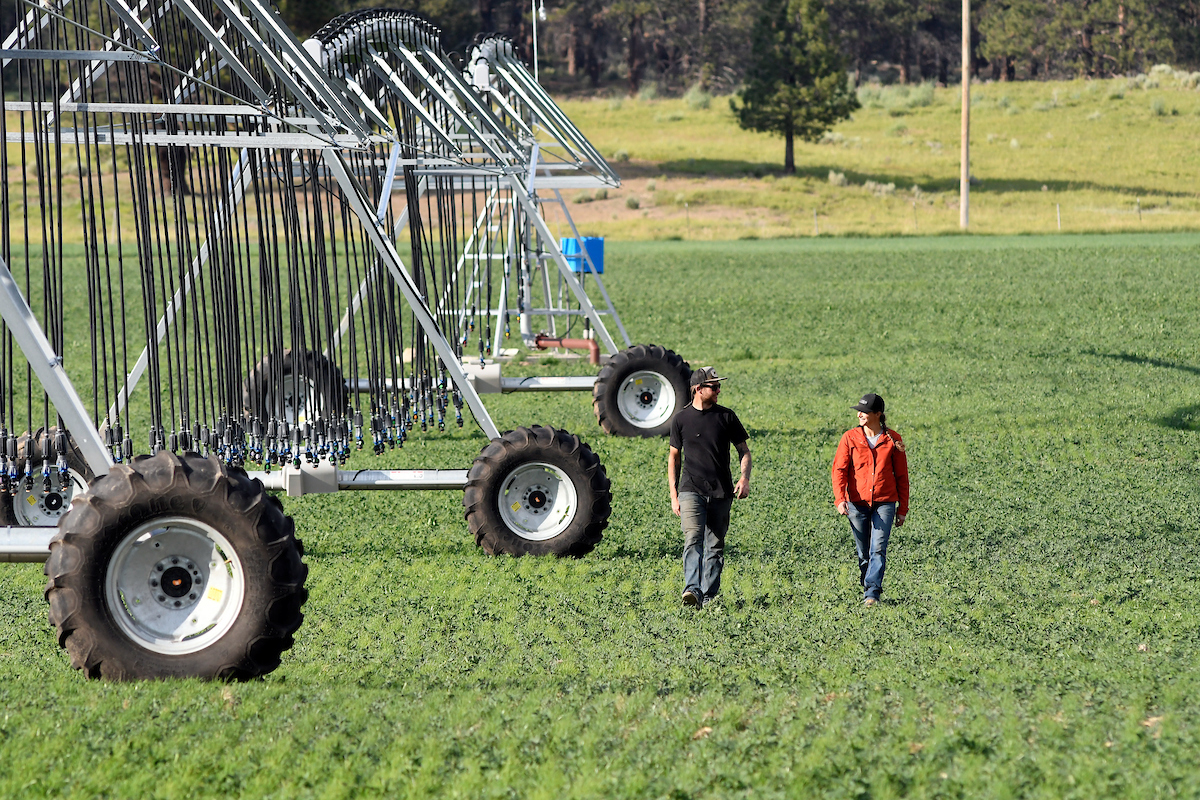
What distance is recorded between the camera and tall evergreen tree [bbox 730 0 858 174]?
64438 mm

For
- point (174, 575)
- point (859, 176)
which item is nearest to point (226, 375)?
point (174, 575)

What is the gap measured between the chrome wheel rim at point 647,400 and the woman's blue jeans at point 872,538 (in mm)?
5946

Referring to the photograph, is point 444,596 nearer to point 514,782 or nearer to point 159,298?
point 514,782

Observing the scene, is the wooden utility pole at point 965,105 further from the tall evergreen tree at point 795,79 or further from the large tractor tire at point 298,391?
the large tractor tire at point 298,391

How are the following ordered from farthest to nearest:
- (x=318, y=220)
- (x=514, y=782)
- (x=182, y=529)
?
1. (x=318, y=220)
2. (x=182, y=529)
3. (x=514, y=782)

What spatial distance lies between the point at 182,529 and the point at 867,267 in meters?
30.4

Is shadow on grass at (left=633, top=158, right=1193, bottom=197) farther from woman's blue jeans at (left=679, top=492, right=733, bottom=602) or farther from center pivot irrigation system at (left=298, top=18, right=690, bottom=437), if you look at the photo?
woman's blue jeans at (left=679, top=492, right=733, bottom=602)

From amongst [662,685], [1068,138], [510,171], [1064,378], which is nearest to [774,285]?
[1064,378]

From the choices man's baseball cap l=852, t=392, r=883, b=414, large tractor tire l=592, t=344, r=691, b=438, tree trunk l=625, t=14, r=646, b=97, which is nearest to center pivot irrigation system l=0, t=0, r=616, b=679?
large tractor tire l=592, t=344, r=691, b=438

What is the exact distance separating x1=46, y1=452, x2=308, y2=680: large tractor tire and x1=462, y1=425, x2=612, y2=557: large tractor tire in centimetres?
288

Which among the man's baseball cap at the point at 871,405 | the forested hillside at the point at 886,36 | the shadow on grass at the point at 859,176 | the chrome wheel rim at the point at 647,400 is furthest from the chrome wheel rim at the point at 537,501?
the forested hillside at the point at 886,36

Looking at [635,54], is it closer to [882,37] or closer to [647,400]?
[882,37]

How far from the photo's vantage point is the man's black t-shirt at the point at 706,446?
8.53 metres

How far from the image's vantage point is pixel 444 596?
28.6 ft
